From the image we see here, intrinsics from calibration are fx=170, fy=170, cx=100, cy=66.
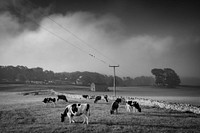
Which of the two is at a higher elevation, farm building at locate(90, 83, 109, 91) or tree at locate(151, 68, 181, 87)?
tree at locate(151, 68, 181, 87)

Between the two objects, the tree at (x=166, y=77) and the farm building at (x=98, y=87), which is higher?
the tree at (x=166, y=77)

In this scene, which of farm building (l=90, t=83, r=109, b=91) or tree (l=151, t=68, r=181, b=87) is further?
tree (l=151, t=68, r=181, b=87)

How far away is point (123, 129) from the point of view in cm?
1221

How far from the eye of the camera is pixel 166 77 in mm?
108500

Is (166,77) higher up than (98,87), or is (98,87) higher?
Result: (166,77)

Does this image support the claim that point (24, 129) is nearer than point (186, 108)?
Yes

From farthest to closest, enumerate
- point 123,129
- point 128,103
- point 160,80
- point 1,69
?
point 1,69, point 160,80, point 128,103, point 123,129

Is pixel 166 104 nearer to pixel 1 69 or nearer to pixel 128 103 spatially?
pixel 128 103

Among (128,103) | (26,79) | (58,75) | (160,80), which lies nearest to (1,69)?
(26,79)

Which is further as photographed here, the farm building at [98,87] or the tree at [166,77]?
the tree at [166,77]

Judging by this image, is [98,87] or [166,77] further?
[166,77]

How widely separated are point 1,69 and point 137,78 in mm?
129605

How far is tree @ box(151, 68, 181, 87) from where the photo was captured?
352ft

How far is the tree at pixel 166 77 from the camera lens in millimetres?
107188
